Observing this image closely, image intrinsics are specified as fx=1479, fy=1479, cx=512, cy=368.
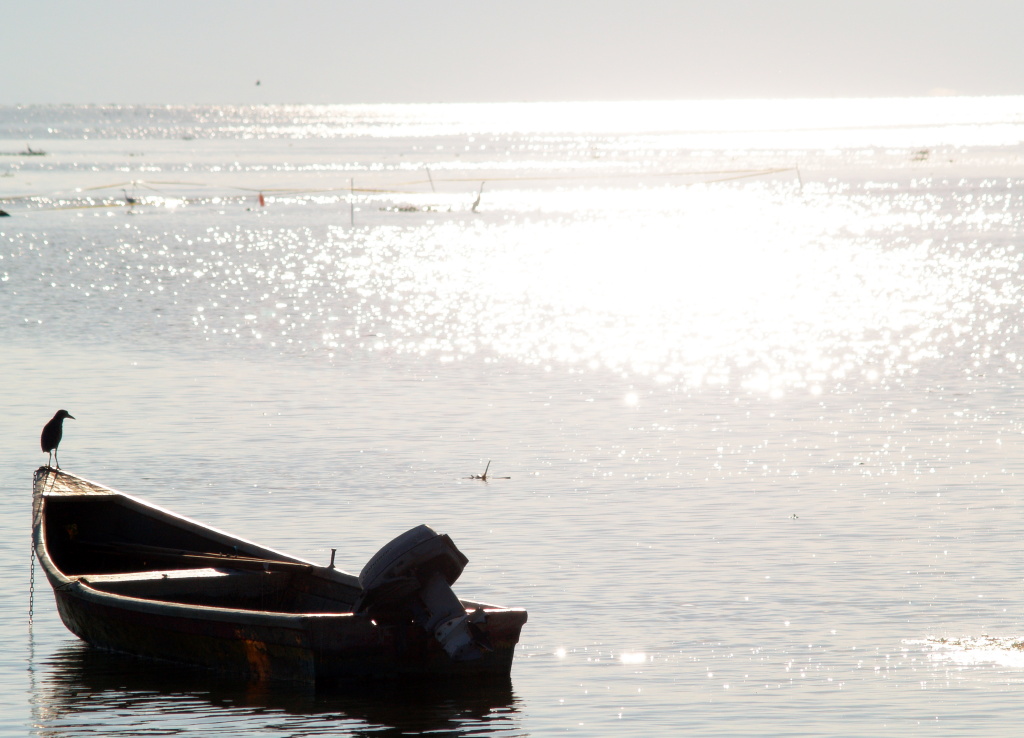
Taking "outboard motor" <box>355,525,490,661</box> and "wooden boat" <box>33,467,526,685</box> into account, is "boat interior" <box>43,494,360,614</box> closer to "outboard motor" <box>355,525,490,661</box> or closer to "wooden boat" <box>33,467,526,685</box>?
"wooden boat" <box>33,467,526,685</box>

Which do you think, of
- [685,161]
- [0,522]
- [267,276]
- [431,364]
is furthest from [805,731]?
[685,161]

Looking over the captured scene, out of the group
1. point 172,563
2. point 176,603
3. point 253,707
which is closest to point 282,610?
point 176,603

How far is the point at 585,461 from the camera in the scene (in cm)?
2078

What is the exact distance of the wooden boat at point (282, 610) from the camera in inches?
445

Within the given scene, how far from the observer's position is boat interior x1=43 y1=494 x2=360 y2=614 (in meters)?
13.3

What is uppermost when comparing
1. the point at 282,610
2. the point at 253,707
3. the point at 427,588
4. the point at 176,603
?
the point at 427,588

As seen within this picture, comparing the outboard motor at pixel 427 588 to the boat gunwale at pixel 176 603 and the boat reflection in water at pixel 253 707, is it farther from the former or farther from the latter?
the boat reflection in water at pixel 253 707

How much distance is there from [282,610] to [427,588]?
101 inches

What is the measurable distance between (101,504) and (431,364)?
50.3 feet

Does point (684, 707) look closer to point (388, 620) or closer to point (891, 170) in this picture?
point (388, 620)

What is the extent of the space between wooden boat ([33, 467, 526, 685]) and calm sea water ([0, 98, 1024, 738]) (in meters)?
0.24

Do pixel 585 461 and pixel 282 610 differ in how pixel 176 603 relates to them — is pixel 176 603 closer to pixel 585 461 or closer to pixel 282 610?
pixel 282 610

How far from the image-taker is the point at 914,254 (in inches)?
2419

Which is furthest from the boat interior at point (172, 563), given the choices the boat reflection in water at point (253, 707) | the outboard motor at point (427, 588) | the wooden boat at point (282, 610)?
the outboard motor at point (427, 588)
